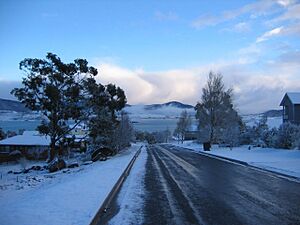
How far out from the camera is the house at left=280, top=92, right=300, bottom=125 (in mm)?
56425

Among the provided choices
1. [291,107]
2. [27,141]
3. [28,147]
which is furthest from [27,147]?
[291,107]

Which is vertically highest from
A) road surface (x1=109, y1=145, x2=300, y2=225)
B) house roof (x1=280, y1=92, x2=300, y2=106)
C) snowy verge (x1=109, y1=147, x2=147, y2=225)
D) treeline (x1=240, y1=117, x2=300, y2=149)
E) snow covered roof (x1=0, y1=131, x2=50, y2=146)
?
house roof (x1=280, y1=92, x2=300, y2=106)

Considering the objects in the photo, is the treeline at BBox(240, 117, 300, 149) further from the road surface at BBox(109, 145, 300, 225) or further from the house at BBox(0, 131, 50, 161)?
the house at BBox(0, 131, 50, 161)

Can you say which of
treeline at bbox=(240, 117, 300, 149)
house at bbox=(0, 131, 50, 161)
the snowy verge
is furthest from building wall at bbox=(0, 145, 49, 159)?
the snowy verge

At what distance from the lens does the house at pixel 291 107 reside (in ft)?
185

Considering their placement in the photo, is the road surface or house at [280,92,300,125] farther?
house at [280,92,300,125]

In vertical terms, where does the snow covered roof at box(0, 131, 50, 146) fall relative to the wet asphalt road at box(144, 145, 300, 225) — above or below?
above

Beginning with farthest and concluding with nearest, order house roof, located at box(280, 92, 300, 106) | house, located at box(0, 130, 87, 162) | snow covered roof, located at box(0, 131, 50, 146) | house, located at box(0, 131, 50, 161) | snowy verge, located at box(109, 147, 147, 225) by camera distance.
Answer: snow covered roof, located at box(0, 131, 50, 146) < house, located at box(0, 131, 50, 161) < house, located at box(0, 130, 87, 162) < house roof, located at box(280, 92, 300, 106) < snowy verge, located at box(109, 147, 147, 225)

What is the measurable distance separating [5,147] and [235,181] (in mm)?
55100

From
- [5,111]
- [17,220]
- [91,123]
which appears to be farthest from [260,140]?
[5,111]

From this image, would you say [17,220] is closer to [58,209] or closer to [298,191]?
[58,209]

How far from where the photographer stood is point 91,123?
1681 inches

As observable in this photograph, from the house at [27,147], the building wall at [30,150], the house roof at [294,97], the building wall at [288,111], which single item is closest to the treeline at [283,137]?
the house roof at [294,97]

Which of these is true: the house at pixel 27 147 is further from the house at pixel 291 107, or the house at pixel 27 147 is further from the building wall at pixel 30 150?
the house at pixel 291 107
